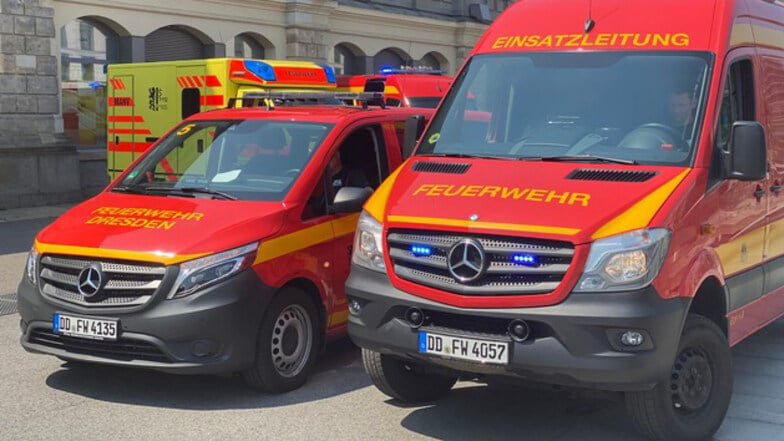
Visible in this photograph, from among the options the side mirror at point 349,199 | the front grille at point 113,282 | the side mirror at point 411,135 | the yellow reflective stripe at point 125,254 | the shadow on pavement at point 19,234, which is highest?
the side mirror at point 411,135

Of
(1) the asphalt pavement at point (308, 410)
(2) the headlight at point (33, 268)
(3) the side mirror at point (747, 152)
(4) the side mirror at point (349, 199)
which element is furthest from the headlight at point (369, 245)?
(2) the headlight at point (33, 268)

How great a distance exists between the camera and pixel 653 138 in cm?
542

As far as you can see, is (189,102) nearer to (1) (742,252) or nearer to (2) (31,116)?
(2) (31,116)

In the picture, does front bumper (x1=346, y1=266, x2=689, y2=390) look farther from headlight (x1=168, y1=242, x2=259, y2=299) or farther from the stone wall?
the stone wall

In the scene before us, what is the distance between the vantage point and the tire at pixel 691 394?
491 centimetres

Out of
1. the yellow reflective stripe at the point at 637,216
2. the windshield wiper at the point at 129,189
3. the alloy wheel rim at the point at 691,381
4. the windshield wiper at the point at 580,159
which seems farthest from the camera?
the windshield wiper at the point at 129,189

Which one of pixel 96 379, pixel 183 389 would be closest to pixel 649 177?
pixel 183 389

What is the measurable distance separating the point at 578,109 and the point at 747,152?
3.07ft

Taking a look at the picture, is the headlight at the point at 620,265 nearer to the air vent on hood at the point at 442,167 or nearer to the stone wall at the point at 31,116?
the air vent on hood at the point at 442,167

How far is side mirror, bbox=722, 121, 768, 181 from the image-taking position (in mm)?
5234

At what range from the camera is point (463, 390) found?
6.32 m

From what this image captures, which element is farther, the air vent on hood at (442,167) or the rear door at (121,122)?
the rear door at (121,122)

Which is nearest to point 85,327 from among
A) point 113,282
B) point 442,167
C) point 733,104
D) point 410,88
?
point 113,282

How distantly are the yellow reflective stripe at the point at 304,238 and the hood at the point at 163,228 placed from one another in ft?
0.27
